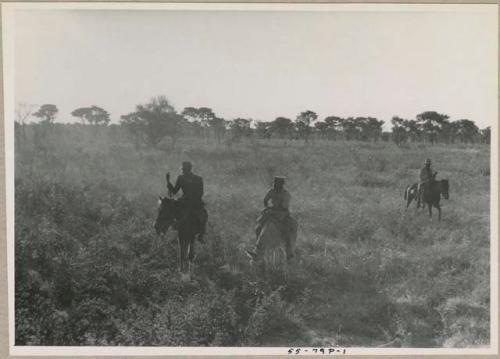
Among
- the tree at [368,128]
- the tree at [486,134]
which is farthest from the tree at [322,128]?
the tree at [486,134]

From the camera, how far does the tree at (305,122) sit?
8094mm

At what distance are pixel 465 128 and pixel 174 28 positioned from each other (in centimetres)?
498

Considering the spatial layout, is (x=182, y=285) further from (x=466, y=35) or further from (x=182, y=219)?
(x=466, y=35)

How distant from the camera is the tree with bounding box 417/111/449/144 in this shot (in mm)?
7992

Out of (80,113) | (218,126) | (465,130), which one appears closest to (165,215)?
(218,126)

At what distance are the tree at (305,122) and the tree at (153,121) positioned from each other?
198 centimetres

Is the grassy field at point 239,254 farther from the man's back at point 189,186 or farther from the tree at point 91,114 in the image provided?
the man's back at point 189,186

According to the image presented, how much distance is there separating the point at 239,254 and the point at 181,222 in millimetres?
1065

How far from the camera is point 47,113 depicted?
770 centimetres

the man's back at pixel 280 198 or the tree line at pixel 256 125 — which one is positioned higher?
the tree line at pixel 256 125

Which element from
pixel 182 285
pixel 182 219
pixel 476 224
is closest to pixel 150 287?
pixel 182 285

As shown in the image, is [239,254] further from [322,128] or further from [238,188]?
[322,128]

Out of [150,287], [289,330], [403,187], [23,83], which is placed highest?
[23,83]

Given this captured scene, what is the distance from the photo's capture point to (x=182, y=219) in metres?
7.59
